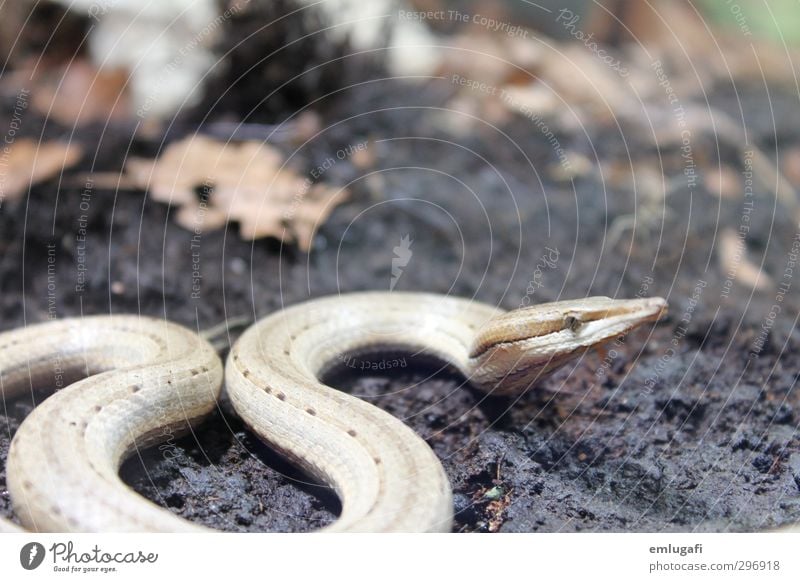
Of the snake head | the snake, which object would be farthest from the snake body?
the snake head

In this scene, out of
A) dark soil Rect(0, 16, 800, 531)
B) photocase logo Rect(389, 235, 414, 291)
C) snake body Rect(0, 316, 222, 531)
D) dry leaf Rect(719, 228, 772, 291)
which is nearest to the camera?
snake body Rect(0, 316, 222, 531)

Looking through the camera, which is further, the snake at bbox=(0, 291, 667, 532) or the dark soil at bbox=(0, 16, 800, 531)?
the dark soil at bbox=(0, 16, 800, 531)

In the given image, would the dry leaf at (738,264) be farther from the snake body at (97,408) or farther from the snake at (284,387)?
the snake body at (97,408)

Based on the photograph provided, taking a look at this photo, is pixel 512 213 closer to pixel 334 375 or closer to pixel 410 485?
pixel 334 375

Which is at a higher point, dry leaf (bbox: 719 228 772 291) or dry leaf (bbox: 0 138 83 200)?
dry leaf (bbox: 0 138 83 200)
